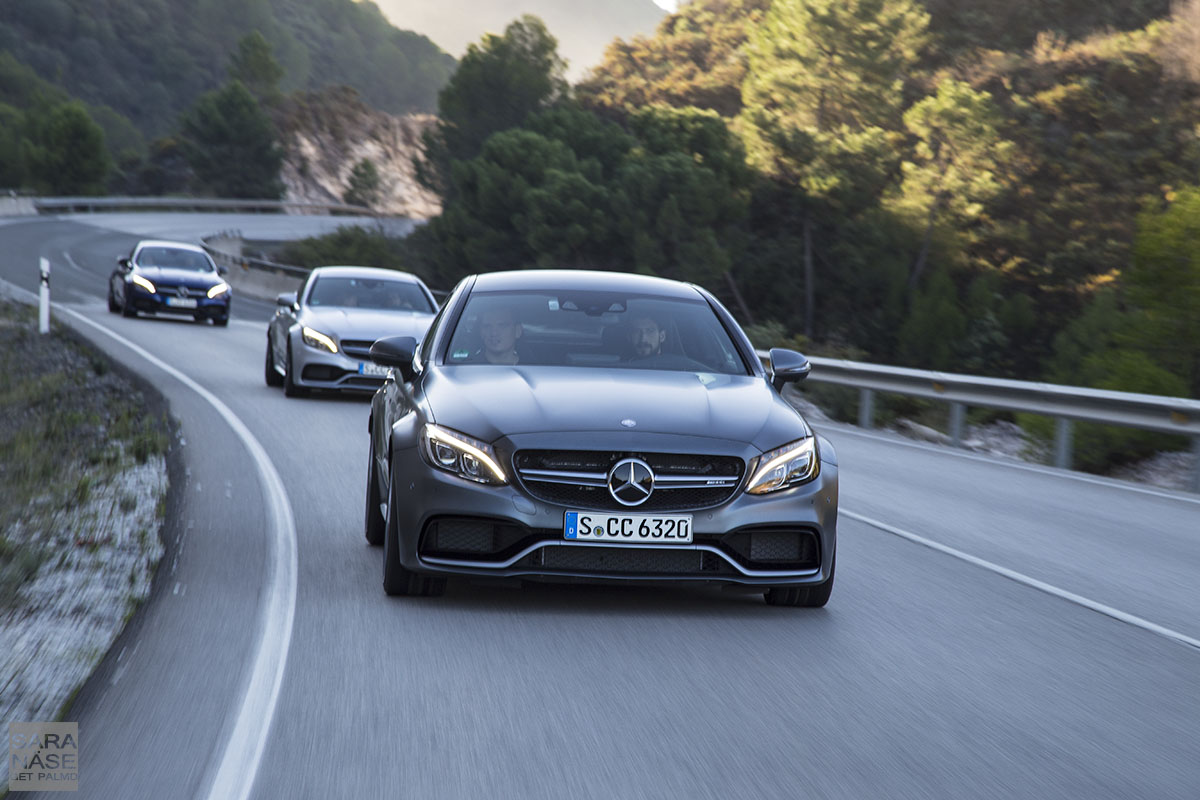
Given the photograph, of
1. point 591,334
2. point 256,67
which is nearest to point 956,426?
point 591,334

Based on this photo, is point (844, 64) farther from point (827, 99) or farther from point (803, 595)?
point (803, 595)

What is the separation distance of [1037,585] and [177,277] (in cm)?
2432

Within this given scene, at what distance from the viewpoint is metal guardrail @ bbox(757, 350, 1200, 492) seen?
1388 cm

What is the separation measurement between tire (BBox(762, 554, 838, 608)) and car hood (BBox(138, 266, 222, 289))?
24.5 meters

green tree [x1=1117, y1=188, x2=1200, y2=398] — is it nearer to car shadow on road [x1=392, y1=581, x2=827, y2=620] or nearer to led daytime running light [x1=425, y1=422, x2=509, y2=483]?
car shadow on road [x1=392, y1=581, x2=827, y2=620]

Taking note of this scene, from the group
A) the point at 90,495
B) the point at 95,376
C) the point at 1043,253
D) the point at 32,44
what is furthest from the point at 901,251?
the point at 32,44

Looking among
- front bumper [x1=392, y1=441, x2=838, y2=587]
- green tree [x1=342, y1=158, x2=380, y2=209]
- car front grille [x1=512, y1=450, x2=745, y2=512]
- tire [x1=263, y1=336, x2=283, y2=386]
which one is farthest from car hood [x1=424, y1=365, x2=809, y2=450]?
green tree [x1=342, y1=158, x2=380, y2=209]

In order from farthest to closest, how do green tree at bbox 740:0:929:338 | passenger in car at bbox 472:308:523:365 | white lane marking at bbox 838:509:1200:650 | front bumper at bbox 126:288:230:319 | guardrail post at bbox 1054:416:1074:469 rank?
green tree at bbox 740:0:929:338
front bumper at bbox 126:288:230:319
guardrail post at bbox 1054:416:1074:469
passenger in car at bbox 472:308:523:365
white lane marking at bbox 838:509:1200:650

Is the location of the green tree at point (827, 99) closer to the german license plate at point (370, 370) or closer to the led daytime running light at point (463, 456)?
the german license plate at point (370, 370)

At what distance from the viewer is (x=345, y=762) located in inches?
172

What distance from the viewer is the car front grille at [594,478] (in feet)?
20.5

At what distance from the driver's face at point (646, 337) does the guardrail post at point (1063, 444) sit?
29.0 feet

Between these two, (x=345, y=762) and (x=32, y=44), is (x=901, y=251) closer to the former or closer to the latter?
(x=345, y=762)

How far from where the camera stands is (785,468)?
21.2ft
